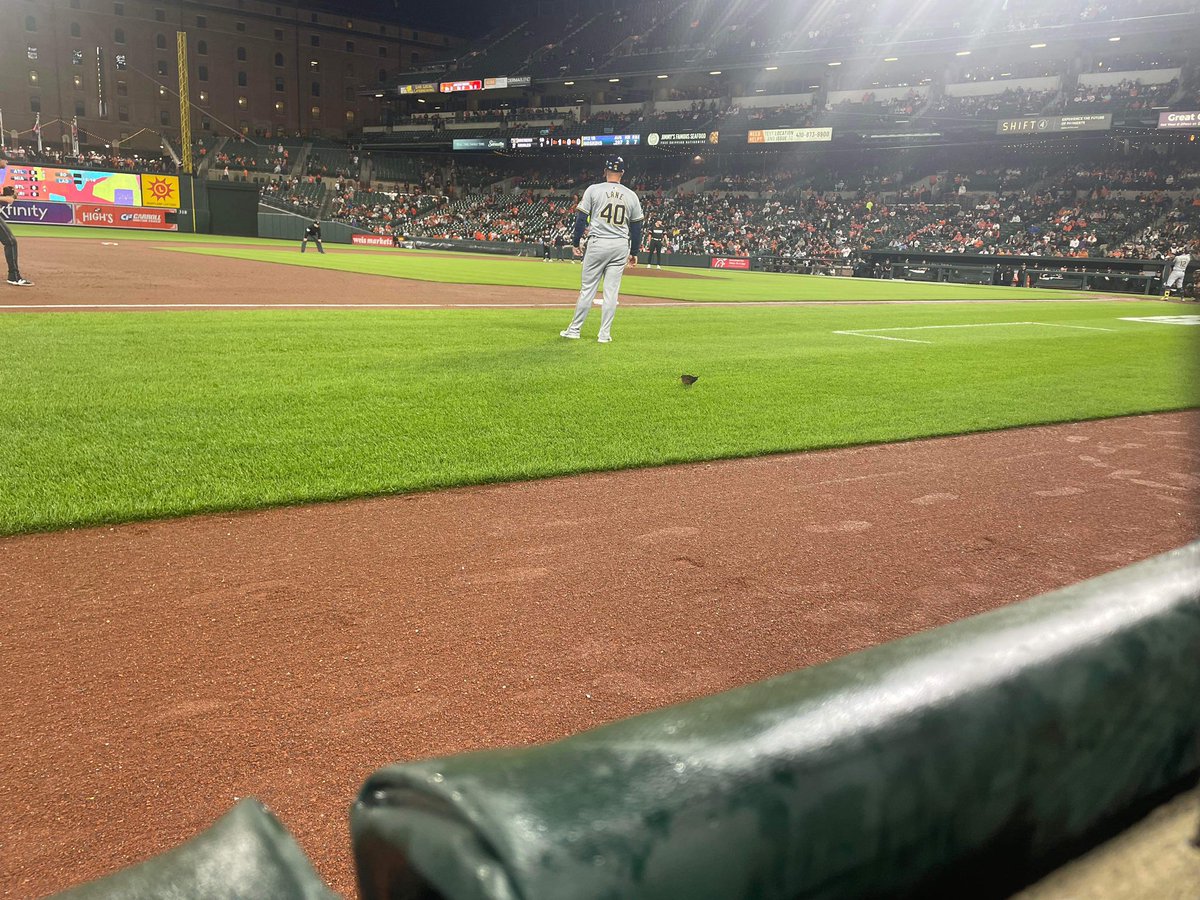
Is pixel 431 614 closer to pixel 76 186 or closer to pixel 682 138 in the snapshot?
pixel 76 186

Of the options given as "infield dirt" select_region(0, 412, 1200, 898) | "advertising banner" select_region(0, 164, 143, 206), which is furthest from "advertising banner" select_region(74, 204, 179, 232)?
"infield dirt" select_region(0, 412, 1200, 898)

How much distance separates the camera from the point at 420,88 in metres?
69.4

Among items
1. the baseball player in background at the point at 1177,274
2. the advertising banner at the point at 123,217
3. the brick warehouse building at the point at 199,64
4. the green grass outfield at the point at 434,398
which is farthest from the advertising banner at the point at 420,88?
the green grass outfield at the point at 434,398

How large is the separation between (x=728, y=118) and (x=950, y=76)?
12475mm

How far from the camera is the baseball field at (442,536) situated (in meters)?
2.42

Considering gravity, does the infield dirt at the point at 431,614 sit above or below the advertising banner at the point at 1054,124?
below

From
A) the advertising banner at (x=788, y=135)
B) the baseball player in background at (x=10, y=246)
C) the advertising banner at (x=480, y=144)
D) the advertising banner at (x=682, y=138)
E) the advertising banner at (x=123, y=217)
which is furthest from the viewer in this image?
the advertising banner at (x=480, y=144)

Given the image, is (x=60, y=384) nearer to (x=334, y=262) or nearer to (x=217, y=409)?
(x=217, y=409)

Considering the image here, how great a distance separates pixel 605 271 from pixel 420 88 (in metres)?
66.3

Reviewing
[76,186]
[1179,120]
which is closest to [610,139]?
[76,186]

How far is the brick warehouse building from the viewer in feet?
218

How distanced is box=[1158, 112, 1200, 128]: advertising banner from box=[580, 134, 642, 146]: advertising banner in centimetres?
2762

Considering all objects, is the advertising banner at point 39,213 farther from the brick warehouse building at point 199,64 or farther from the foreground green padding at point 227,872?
the foreground green padding at point 227,872

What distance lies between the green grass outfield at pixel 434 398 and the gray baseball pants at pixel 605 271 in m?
0.44
